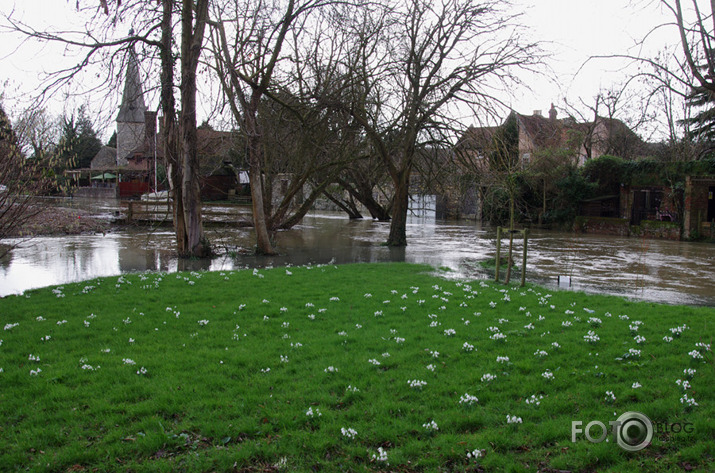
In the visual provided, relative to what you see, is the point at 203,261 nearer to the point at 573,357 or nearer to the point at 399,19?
the point at 399,19

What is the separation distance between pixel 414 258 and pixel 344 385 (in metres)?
15.1

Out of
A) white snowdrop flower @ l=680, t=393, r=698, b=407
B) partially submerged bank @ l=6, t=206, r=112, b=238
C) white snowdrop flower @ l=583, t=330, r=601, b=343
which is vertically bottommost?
white snowdrop flower @ l=680, t=393, r=698, b=407

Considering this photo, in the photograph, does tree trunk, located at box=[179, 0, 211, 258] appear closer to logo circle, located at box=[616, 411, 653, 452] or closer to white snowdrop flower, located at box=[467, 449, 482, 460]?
white snowdrop flower, located at box=[467, 449, 482, 460]

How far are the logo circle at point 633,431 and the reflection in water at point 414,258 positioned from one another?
28.7 feet

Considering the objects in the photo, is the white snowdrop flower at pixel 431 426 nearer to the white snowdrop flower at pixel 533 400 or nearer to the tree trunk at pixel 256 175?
the white snowdrop flower at pixel 533 400

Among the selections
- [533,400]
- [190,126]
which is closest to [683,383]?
[533,400]

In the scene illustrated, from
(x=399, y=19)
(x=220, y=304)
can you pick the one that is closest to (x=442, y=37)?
(x=399, y=19)

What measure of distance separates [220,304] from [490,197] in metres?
14.5

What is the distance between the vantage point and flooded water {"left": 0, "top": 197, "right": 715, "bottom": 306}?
48.4ft

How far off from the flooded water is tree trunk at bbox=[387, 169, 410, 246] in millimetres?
764

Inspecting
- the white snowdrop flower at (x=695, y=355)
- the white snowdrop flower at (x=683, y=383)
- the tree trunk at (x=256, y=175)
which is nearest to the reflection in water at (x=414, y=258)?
the tree trunk at (x=256, y=175)

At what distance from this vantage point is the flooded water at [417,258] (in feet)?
48.4

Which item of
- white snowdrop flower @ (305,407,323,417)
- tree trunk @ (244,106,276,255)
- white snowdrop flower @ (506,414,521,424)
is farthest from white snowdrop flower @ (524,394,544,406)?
tree trunk @ (244,106,276,255)

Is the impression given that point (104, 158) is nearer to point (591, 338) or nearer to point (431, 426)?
point (591, 338)
